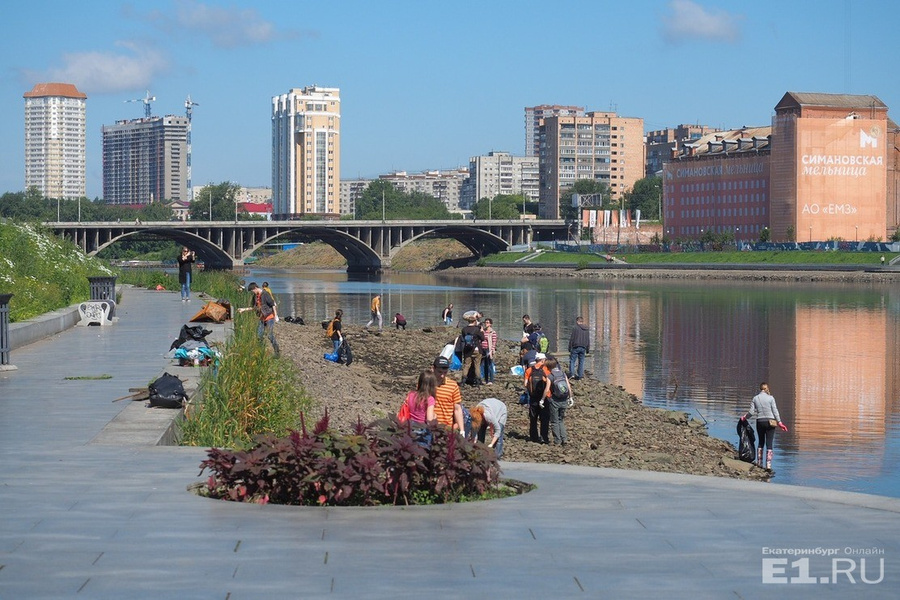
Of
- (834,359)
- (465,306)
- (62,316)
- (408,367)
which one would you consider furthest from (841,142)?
(62,316)

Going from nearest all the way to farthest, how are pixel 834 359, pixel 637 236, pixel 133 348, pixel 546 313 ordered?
pixel 133 348 → pixel 834 359 → pixel 546 313 → pixel 637 236

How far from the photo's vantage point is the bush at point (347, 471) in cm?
928

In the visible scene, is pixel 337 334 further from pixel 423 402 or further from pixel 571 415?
pixel 423 402

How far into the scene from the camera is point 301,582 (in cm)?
695

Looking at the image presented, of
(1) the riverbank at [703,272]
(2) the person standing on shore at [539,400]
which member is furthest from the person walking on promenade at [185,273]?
(1) the riverbank at [703,272]

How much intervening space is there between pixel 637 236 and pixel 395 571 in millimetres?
141329

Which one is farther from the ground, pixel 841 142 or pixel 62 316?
pixel 841 142

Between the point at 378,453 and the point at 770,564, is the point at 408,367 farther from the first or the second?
the point at 770,564

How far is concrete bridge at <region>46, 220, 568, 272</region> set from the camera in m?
111

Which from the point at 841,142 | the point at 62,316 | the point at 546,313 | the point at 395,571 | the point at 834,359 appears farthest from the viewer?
the point at 841,142

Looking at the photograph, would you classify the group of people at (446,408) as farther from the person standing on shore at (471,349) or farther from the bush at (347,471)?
the person standing on shore at (471,349)

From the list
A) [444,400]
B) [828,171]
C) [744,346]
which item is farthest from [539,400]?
[828,171]

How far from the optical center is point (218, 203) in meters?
182

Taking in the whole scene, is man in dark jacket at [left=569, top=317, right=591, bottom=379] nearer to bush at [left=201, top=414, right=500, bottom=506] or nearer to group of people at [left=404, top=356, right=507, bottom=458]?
group of people at [left=404, top=356, right=507, bottom=458]
